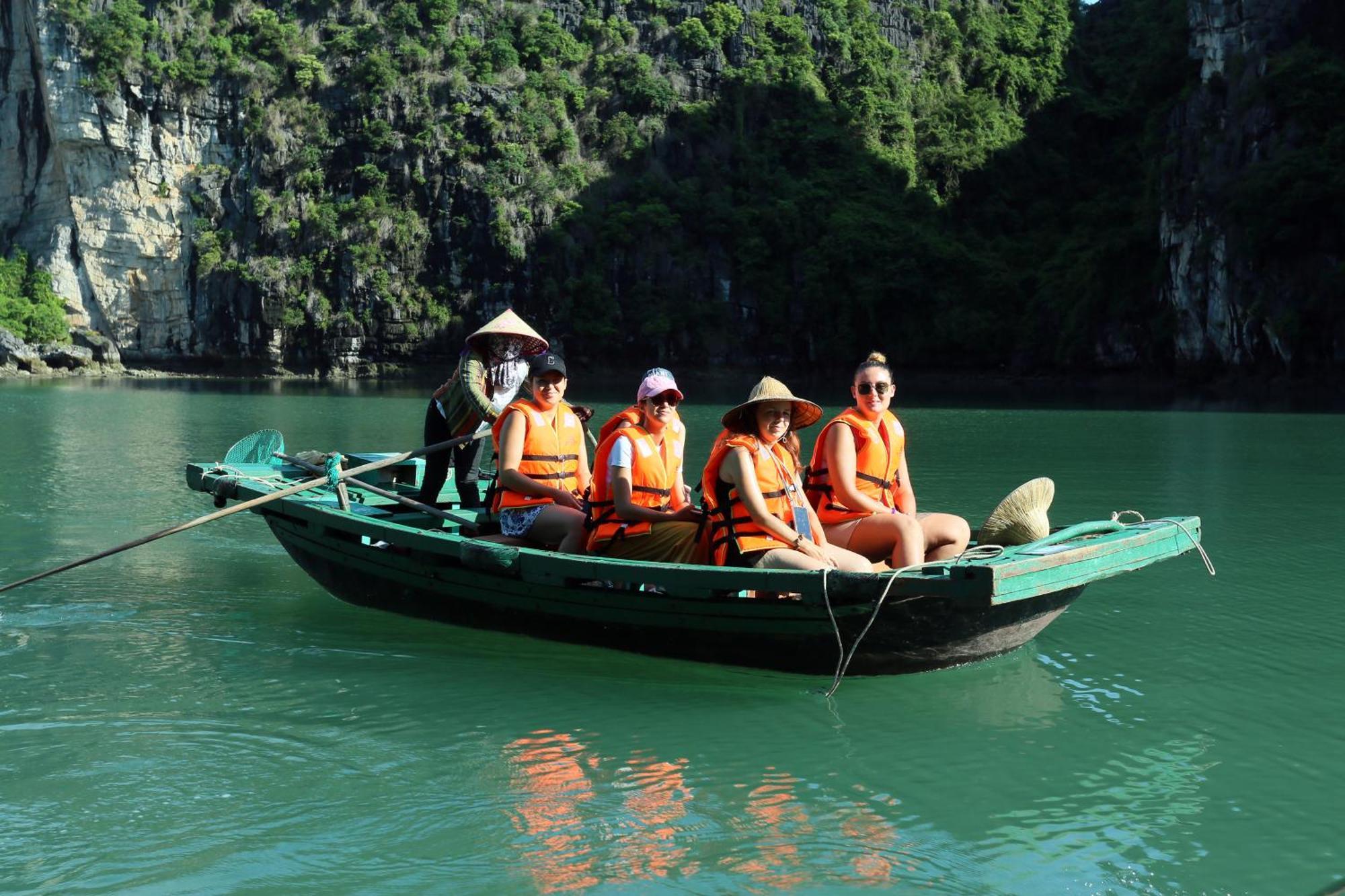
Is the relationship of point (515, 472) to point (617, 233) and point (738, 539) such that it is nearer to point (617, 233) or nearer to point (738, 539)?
point (738, 539)

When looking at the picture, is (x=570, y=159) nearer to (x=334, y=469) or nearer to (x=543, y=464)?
(x=334, y=469)

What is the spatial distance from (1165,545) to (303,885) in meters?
4.55

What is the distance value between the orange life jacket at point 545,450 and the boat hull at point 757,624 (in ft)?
1.62

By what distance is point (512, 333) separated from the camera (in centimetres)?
765

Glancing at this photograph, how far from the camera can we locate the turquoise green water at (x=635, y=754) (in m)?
4.42

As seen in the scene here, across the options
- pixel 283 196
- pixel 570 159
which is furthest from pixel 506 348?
pixel 283 196

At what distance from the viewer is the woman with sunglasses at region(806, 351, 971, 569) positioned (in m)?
6.23

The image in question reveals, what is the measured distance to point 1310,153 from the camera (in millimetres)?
34562

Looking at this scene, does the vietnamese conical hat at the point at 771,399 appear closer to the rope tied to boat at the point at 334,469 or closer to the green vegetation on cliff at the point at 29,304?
the rope tied to boat at the point at 334,469

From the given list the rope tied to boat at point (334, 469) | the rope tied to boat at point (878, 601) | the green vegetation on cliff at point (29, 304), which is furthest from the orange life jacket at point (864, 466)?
the green vegetation on cliff at point (29, 304)

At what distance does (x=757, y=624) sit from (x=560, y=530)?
51.7 inches

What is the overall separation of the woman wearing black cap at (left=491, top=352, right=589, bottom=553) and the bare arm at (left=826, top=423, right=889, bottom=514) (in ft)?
4.55

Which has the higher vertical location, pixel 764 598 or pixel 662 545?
pixel 662 545

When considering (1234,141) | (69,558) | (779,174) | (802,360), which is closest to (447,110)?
(779,174)
